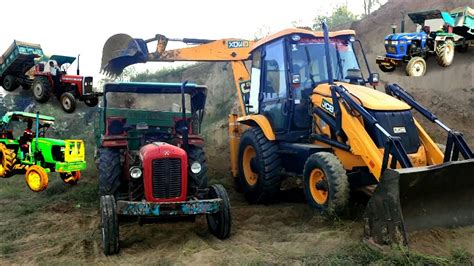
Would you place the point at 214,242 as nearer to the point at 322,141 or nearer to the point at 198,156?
the point at 198,156

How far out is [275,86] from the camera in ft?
25.7

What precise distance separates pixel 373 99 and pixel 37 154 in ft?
24.9

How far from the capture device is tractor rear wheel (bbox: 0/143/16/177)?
1088 cm

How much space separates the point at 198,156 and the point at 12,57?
4.91 meters

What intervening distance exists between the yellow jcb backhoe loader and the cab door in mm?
17

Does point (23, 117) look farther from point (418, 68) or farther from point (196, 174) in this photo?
point (418, 68)

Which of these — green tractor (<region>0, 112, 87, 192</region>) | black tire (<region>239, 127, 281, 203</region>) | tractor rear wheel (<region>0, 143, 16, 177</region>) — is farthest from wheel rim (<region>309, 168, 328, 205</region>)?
tractor rear wheel (<region>0, 143, 16, 177</region>)

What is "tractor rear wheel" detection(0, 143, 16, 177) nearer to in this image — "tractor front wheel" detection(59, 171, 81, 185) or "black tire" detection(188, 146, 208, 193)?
"tractor front wheel" detection(59, 171, 81, 185)

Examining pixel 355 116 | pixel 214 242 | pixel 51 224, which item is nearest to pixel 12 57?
pixel 51 224

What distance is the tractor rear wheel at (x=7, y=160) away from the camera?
10.9 m

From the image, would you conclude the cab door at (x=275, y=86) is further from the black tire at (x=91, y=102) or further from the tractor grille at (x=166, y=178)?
the black tire at (x=91, y=102)

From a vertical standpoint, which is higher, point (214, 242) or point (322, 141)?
point (322, 141)

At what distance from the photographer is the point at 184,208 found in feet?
18.3

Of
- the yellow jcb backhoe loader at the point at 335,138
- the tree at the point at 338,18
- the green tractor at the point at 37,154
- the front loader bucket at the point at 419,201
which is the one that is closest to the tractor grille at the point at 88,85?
the yellow jcb backhoe loader at the point at 335,138
